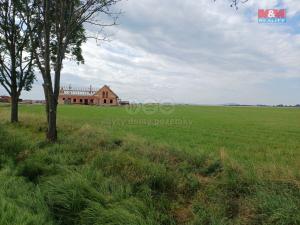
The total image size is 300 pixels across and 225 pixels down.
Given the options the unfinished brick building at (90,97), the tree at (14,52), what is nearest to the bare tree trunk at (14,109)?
the tree at (14,52)

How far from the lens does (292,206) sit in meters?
4.77

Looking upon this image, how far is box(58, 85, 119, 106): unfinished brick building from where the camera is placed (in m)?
112

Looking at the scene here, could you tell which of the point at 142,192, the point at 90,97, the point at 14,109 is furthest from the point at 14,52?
the point at 90,97

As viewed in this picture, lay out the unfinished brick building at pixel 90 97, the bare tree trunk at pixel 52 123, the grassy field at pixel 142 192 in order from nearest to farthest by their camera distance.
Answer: the grassy field at pixel 142 192
the bare tree trunk at pixel 52 123
the unfinished brick building at pixel 90 97

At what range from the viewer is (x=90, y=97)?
115m

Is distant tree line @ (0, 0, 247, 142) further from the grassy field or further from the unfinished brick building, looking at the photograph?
the unfinished brick building

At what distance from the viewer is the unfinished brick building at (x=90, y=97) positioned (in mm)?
112000

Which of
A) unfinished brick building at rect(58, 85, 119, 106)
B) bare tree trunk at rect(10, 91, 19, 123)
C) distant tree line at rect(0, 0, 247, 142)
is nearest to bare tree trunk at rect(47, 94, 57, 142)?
distant tree line at rect(0, 0, 247, 142)

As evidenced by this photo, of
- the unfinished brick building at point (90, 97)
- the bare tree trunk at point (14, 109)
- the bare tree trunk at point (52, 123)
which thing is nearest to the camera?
the bare tree trunk at point (52, 123)

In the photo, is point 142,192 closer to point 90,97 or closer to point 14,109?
point 14,109

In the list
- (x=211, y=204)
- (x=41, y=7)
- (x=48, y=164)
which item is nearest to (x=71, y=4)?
(x=41, y=7)

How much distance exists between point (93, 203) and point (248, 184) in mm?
3386

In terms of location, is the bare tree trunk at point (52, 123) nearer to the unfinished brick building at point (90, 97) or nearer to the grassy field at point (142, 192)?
the grassy field at point (142, 192)

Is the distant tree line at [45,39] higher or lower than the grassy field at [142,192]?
higher
